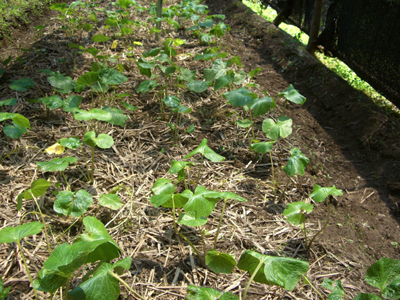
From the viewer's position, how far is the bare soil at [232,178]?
1419 mm

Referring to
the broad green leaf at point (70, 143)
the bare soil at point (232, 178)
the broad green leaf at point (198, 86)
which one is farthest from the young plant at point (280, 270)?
the broad green leaf at point (198, 86)

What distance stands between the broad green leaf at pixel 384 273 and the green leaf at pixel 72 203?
123 cm

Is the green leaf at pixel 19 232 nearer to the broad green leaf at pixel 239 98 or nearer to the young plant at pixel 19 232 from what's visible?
the young plant at pixel 19 232

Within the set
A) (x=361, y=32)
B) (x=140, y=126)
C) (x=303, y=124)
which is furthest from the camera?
(x=361, y=32)

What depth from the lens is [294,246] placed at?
62.4 inches

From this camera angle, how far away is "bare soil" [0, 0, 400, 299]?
1419mm

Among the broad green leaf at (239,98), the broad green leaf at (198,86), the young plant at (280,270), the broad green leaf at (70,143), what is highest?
the broad green leaf at (239,98)

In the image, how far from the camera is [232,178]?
1.96m

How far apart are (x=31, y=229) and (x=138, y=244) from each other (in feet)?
1.68

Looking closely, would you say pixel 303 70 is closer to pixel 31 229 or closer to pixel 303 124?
pixel 303 124

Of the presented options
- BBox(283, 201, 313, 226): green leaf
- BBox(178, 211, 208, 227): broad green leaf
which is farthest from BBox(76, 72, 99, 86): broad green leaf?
BBox(283, 201, 313, 226): green leaf

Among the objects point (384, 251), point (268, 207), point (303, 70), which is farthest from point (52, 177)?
point (303, 70)

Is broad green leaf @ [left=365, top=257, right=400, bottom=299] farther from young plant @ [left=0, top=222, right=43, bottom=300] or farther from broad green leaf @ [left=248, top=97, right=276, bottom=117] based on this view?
young plant @ [left=0, top=222, right=43, bottom=300]

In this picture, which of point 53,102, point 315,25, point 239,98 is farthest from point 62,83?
point 315,25
